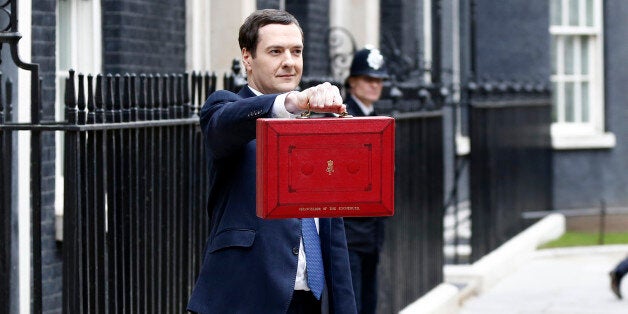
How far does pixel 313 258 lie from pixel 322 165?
498 mm

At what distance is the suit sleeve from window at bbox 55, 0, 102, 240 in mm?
3874

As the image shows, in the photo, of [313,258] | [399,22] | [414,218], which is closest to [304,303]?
[313,258]

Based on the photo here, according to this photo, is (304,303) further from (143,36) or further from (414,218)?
(414,218)

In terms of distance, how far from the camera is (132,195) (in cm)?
566

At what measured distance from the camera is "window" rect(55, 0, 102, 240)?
27.6 ft

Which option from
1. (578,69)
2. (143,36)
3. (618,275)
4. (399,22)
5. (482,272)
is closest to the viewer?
(143,36)

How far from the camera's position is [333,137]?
4195 millimetres

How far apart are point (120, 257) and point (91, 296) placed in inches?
10.9

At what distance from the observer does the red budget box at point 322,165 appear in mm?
4176

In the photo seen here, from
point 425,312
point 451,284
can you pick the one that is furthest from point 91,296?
point 451,284

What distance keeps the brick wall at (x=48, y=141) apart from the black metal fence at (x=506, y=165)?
534 cm

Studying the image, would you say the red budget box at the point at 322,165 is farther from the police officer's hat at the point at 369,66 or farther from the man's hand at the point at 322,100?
the police officer's hat at the point at 369,66

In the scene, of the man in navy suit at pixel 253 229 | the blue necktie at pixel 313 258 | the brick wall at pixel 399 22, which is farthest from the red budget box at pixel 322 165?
the brick wall at pixel 399 22

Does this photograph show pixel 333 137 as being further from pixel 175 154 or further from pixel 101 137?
Result: pixel 175 154
